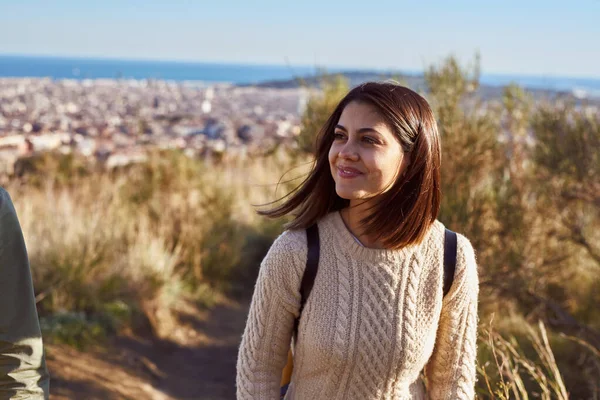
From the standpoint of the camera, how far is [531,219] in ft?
18.3

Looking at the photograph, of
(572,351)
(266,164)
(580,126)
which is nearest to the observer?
(572,351)

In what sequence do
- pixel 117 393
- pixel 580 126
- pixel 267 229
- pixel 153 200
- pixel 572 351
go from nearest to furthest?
pixel 117 393, pixel 572 351, pixel 580 126, pixel 153 200, pixel 267 229

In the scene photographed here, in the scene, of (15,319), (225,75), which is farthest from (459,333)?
(225,75)

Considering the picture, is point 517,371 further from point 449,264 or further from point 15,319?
point 15,319

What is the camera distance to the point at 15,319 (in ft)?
5.25

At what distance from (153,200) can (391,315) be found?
238 inches

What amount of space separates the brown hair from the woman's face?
3cm

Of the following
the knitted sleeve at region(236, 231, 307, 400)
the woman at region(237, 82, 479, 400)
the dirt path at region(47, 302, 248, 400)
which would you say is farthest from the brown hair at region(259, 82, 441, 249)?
the dirt path at region(47, 302, 248, 400)

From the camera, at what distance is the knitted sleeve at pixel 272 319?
178cm

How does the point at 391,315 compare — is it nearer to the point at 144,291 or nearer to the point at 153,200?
the point at 144,291

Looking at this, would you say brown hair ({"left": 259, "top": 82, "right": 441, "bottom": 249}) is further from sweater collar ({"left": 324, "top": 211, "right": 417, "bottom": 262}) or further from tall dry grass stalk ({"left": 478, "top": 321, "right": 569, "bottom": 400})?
tall dry grass stalk ({"left": 478, "top": 321, "right": 569, "bottom": 400})

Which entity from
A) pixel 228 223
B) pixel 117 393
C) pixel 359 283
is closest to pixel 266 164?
pixel 228 223

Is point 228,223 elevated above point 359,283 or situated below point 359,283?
below

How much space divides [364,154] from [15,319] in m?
0.95
